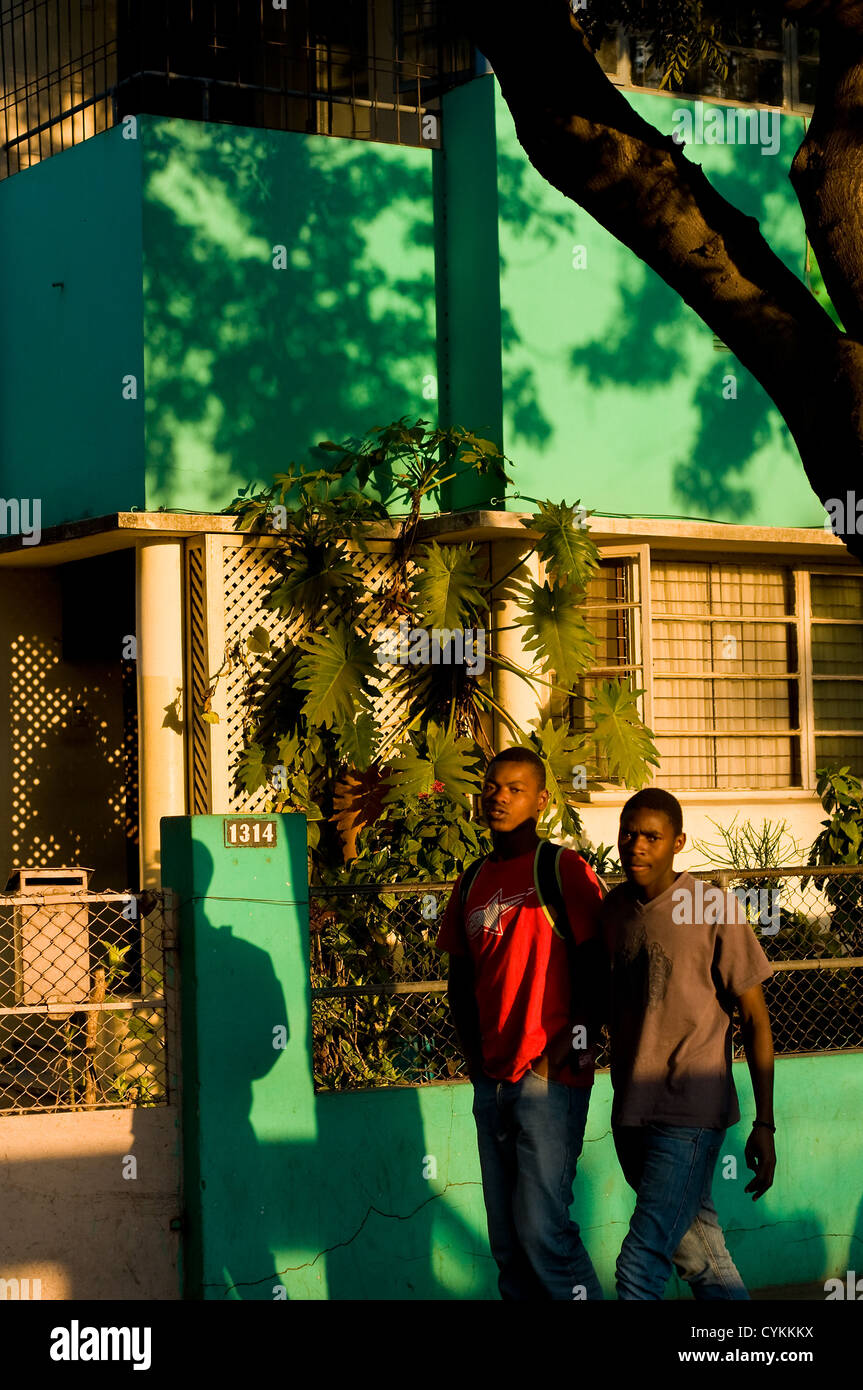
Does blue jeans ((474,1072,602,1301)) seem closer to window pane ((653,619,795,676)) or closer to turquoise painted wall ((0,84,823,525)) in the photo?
turquoise painted wall ((0,84,823,525))

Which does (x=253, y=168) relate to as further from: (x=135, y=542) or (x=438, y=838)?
(x=438, y=838)

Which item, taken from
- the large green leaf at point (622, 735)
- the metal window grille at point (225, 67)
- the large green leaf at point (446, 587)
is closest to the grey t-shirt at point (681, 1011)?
the large green leaf at point (446, 587)

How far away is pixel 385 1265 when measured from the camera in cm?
695

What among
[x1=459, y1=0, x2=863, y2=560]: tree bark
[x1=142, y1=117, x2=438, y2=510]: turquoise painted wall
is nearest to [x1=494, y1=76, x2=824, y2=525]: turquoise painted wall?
[x1=142, y1=117, x2=438, y2=510]: turquoise painted wall

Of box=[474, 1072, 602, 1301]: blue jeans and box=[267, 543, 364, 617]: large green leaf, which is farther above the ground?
box=[267, 543, 364, 617]: large green leaf

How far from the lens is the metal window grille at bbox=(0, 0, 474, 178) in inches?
455

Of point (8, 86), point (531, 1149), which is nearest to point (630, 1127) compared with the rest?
point (531, 1149)

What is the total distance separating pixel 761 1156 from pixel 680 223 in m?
3.19

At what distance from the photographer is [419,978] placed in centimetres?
874

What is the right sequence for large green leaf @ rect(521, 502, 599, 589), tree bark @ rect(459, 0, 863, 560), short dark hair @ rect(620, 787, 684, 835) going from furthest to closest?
large green leaf @ rect(521, 502, 599, 589) → tree bark @ rect(459, 0, 863, 560) → short dark hair @ rect(620, 787, 684, 835)

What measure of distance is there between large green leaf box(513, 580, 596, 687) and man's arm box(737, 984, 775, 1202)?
5.65m

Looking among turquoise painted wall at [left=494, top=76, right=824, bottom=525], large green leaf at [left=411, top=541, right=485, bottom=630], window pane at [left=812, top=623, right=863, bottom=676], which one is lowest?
window pane at [left=812, top=623, right=863, bottom=676]

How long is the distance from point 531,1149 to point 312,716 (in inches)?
205

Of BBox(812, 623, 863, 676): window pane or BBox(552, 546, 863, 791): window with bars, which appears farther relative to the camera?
BBox(812, 623, 863, 676): window pane
